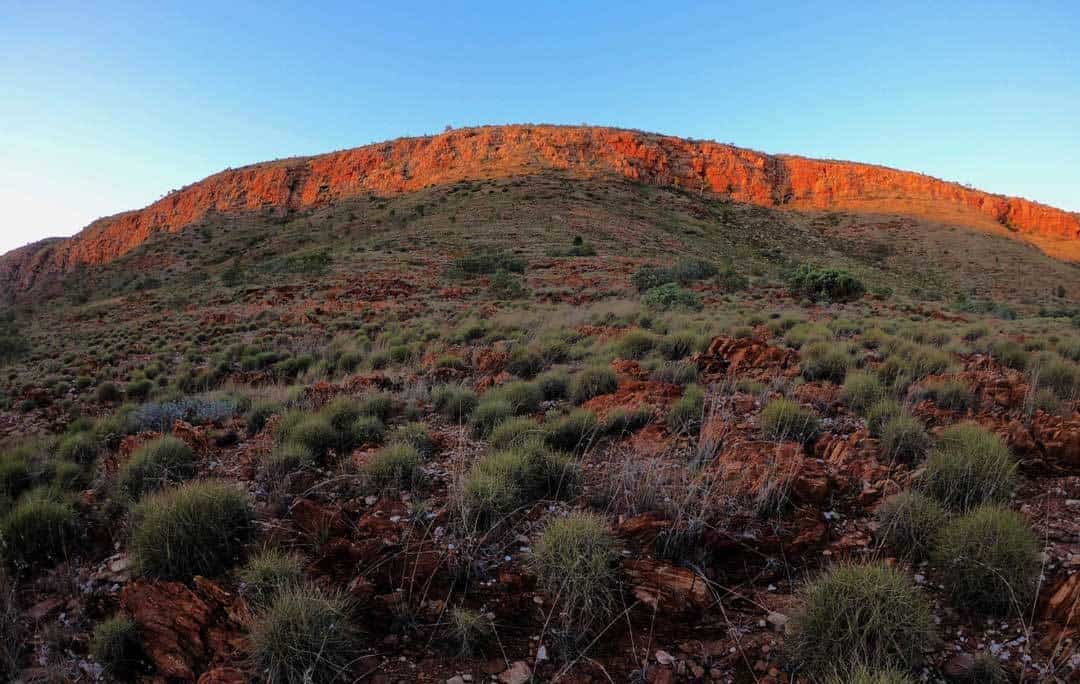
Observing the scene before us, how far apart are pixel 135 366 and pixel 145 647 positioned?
400 inches

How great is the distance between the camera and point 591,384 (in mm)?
5770

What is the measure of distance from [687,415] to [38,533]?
4.78 metres

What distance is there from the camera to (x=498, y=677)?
7.22 ft

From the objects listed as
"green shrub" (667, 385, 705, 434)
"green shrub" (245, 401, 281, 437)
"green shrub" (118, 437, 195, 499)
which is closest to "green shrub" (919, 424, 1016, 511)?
"green shrub" (667, 385, 705, 434)

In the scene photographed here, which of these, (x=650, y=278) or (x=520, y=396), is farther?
(x=650, y=278)

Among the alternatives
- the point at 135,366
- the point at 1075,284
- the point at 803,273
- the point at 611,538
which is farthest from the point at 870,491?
the point at 1075,284

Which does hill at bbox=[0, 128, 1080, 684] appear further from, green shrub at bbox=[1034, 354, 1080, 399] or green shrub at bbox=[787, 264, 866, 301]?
green shrub at bbox=[787, 264, 866, 301]

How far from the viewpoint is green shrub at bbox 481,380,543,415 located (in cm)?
532

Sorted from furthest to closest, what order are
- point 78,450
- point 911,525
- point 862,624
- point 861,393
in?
point 78,450
point 861,393
point 911,525
point 862,624

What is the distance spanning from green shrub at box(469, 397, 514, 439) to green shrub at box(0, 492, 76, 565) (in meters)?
2.85

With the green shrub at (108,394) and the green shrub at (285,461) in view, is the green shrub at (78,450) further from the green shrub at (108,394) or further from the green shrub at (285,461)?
the green shrub at (108,394)

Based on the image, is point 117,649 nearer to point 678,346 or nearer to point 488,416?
point 488,416

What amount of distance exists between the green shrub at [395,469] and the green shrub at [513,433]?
27.1 inches

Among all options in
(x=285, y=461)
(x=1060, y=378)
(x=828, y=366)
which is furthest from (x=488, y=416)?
(x=1060, y=378)
